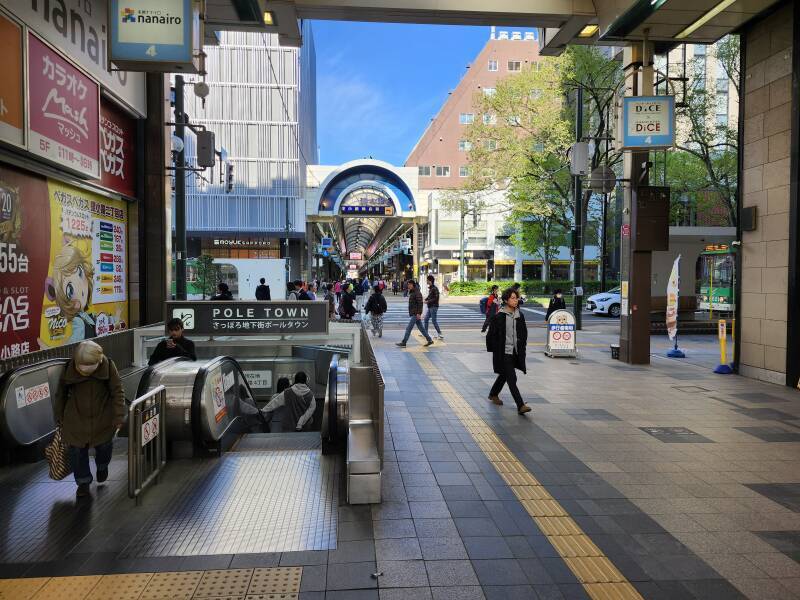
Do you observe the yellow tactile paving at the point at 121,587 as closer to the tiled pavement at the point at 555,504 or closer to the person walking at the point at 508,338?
the tiled pavement at the point at 555,504

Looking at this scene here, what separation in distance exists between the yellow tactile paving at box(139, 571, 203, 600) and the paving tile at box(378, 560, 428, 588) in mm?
1123

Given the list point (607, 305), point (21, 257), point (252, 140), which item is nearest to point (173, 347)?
point (21, 257)

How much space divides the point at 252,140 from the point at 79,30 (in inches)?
1225

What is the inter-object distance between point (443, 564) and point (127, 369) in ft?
22.3

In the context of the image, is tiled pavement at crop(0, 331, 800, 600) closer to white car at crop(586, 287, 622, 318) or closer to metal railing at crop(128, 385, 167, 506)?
metal railing at crop(128, 385, 167, 506)

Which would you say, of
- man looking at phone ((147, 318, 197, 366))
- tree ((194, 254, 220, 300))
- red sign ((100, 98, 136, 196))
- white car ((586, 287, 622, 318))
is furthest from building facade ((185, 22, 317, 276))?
man looking at phone ((147, 318, 197, 366))

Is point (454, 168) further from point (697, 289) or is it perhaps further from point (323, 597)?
point (323, 597)

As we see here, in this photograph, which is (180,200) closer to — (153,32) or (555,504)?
(153,32)

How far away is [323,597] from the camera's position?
3258 mm

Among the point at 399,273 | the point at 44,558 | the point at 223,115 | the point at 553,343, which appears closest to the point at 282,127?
the point at 223,115

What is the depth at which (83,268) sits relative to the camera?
959 cm

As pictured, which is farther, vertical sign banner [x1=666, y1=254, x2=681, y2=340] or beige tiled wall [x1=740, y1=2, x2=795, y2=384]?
vertical sign banner [x1=666, y1=254, x2=681, y2=340]

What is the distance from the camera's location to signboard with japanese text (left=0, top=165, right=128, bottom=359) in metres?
7.55

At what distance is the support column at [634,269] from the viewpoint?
1199 centimetres
